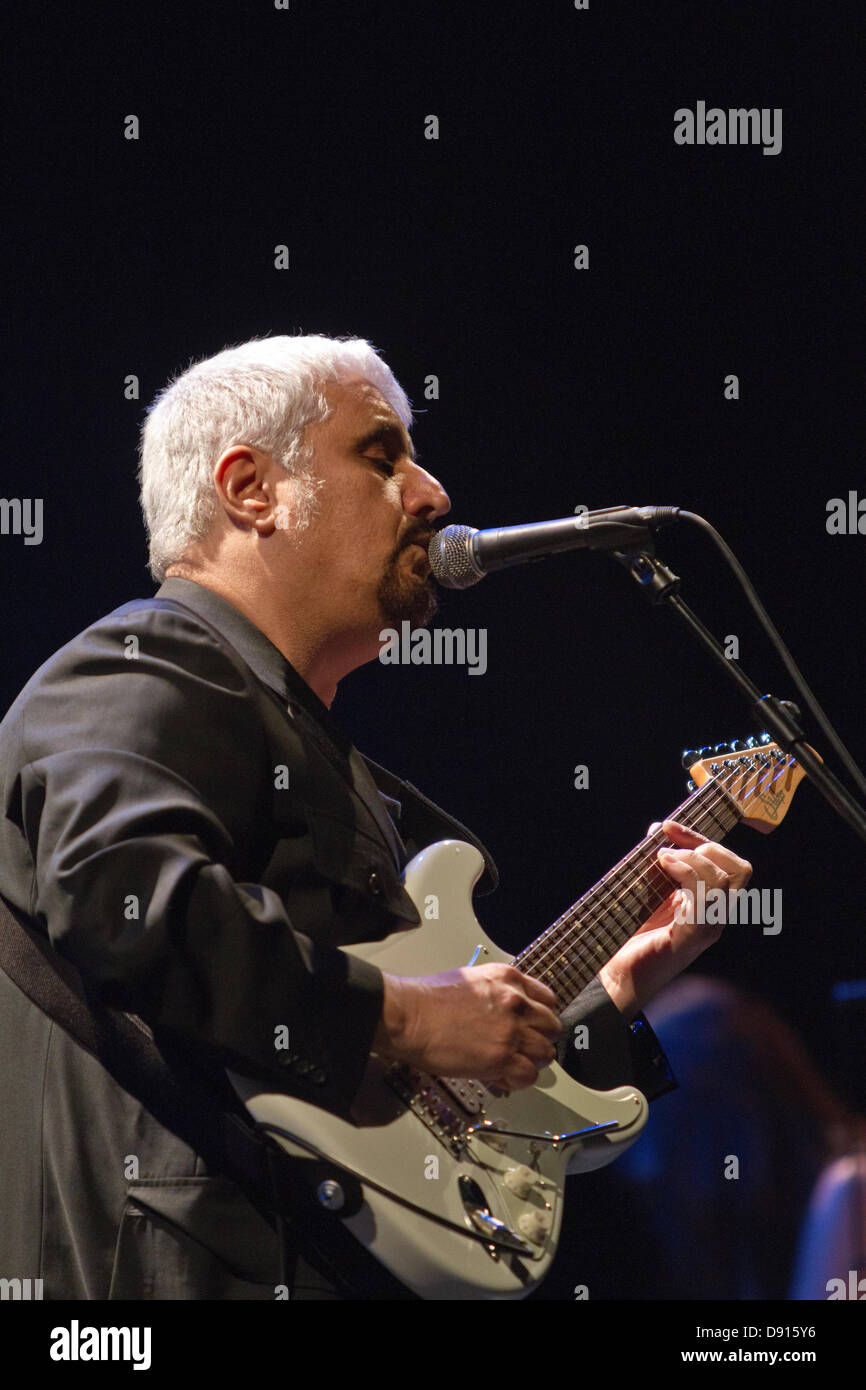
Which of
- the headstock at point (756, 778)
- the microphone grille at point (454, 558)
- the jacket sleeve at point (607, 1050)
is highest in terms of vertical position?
the microphone grille at point (454, 558)

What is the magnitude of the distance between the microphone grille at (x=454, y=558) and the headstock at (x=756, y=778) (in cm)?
85

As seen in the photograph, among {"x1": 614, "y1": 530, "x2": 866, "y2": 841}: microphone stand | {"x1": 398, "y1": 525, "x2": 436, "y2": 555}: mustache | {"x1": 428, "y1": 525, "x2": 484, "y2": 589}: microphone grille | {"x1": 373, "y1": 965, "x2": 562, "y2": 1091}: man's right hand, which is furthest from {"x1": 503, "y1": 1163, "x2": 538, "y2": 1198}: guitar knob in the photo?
{"x1": 398, "y1": 525, "x2": 436, "y2": 555}: mustache

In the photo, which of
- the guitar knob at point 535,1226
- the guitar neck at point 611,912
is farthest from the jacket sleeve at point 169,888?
the guitar neck at point 611,912

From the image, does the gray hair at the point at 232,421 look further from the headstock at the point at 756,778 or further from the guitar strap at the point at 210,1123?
the headstock at the point at 756,778

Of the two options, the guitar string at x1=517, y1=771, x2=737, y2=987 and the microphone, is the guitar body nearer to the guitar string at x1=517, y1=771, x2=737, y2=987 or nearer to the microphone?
the guitar string at x1=517, y1=771, x2=737, y2=987

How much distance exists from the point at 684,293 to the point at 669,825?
180cm

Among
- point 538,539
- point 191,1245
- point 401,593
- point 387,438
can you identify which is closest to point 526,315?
point 387,438

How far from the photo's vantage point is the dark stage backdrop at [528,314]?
3.14m

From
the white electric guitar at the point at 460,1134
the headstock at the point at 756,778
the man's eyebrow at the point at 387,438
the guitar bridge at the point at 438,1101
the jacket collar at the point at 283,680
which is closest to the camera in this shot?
the white electric guitar at the point at 460,1134

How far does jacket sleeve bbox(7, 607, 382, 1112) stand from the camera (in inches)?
58.2

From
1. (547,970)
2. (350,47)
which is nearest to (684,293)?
(350,47)

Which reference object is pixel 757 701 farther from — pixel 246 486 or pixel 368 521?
pixel 246 486

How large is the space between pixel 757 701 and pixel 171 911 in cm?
89

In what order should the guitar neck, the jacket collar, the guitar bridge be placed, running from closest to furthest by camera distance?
the guitar bridge
the jacket collar
the guitar neck
